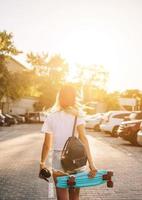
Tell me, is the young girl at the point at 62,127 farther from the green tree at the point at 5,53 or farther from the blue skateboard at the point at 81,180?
A: the green tree at the point at 5,53

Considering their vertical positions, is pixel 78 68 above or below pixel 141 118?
above

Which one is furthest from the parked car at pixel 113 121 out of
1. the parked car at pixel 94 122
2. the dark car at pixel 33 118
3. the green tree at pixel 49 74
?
the green tree at pixel 49 74

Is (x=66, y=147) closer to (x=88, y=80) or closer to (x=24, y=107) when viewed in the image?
(x=24, y=107)

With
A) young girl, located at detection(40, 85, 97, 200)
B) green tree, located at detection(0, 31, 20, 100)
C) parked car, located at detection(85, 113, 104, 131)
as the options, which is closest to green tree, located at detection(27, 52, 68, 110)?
green tree, located at detection(0, 31, 20, 100)

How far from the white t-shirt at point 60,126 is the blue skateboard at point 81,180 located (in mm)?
400

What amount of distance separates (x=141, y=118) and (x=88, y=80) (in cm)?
9276

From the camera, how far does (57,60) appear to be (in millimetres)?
104375

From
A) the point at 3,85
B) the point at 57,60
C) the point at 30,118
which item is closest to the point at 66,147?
the point at 3,85

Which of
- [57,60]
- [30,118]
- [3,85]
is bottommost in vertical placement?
[30,118]

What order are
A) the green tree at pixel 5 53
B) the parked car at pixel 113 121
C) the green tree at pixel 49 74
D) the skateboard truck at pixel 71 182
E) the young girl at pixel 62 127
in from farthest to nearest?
1. the green tree at pixel 49 74
2. the green tree at pixel 5 53
3. the parked car at pixel 113 121
4. the young girl at pixel 62 127
5. the skateboard truck at pixel 71 182

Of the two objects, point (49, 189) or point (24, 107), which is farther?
point (24, 107)

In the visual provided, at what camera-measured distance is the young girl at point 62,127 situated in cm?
494

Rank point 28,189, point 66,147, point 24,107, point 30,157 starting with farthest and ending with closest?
1. point 24,107
2. point 30,157
3. point 28,189
4. point 66,147

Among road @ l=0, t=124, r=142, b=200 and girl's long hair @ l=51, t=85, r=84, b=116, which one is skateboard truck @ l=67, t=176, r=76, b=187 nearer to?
girl's long hair @ l=51, t=85, r=84, b=116
